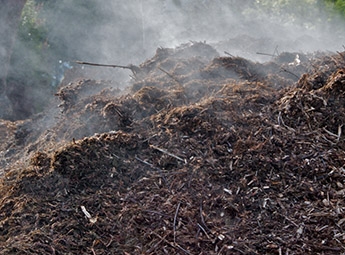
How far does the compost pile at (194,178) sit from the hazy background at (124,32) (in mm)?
4086

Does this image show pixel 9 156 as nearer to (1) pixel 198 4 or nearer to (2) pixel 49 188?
(2) pixel 49 188

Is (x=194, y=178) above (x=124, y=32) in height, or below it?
above

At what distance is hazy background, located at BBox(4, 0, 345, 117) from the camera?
332 inches

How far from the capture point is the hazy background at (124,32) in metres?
8.42

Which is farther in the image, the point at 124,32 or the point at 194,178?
the point at 124,32

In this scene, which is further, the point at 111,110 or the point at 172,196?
the point at 111,110

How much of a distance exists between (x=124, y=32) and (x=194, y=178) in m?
7.28

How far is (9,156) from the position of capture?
15.9ft

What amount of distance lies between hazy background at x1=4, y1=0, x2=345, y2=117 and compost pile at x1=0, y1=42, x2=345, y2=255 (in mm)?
4086

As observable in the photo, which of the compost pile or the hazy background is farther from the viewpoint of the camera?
the hazy background

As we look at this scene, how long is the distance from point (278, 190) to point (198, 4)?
9.72 meters

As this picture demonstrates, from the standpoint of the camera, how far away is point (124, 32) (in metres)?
9.68

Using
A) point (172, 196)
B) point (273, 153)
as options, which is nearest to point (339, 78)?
point (273, 153)

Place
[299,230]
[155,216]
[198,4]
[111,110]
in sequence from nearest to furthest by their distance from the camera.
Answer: [299,230]
[155,216]
[111,110]
[198,4]
